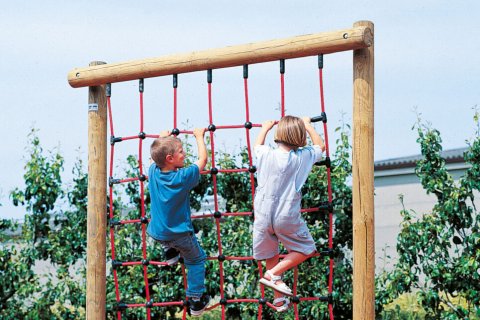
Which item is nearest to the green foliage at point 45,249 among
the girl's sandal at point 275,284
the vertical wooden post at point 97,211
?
the vertical wooden post at point 97,211

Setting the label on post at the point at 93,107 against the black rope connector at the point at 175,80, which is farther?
the label on post at the point at 93,107

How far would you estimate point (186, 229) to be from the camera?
4953 mm

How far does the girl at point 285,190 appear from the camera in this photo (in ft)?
15.2

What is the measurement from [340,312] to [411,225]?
87 centimetres

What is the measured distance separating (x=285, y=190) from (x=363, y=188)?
1.40 feet

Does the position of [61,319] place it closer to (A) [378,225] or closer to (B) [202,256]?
(B) [202,256]

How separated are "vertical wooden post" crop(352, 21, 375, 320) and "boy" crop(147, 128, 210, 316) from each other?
2.93 ft

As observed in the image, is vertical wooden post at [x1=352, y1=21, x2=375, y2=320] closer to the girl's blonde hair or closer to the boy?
the girl's blonde hair

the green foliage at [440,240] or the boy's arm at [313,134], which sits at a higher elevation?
the boy's arm at [313,134]

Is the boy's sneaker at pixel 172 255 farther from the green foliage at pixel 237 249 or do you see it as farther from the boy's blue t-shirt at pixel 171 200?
the green foliage at pixel 237 249

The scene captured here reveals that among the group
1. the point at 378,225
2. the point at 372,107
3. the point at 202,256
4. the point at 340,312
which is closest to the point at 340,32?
the point at 372,107

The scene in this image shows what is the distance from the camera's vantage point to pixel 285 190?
4645mm

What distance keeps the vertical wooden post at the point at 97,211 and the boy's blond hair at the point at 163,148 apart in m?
0.78

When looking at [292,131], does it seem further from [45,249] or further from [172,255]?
[45,249]
